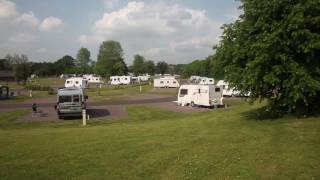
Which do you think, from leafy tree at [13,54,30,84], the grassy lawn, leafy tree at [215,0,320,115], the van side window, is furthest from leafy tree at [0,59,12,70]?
the grassy lawn

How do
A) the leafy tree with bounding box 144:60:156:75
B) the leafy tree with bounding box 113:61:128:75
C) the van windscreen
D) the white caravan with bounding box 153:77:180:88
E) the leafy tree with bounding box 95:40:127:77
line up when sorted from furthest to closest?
the leafy tree with bounding box 144:60:156:75, the leafy tree with bounding box 95:40:127:77, the leafy tree with bounding box 113:61:128:75, the white caravan with bounding box 153:77:180:88, the van windscreen

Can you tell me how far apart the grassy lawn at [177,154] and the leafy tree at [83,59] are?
15842cm

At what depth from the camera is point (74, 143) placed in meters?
15.5

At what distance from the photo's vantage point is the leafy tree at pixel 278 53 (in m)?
17.0

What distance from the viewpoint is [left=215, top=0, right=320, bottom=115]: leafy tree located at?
55.7ft

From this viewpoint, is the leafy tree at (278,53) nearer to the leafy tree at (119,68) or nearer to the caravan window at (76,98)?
the caravan window at (76,98)

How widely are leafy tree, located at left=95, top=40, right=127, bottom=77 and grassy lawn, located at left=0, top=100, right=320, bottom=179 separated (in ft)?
342

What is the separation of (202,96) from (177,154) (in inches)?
1086

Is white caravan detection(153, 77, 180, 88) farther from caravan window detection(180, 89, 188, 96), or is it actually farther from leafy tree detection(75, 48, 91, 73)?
leafy tree detection(75, 48, 91, 73)

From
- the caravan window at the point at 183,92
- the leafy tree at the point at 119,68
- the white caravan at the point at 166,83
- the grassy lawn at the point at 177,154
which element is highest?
the leafy tree at the point at 119,68

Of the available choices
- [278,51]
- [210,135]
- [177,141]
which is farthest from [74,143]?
[278,51]

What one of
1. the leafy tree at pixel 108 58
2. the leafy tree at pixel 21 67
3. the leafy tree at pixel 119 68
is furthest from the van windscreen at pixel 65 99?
the leafy tree at pixel 108 58

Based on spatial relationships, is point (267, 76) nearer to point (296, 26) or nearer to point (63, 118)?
point (296, 26)

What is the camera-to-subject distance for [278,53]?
57.5 ft
